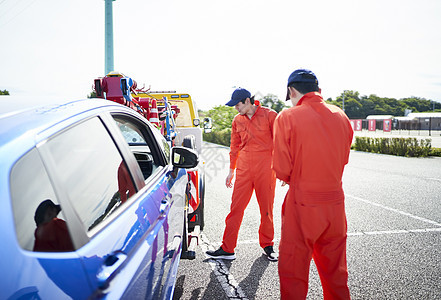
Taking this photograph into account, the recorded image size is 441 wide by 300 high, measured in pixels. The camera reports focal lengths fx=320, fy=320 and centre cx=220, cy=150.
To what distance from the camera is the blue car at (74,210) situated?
2.85 ft

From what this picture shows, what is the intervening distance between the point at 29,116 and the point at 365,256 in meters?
3.95

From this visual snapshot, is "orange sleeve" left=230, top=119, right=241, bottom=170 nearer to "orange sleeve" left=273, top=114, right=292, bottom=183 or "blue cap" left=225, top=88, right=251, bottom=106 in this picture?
"blue cap" left=225, top=88, right=251, bottom=106

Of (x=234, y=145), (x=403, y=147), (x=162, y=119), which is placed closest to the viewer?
(x=234, y=145)

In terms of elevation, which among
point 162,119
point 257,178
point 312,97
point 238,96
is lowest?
point 257,178

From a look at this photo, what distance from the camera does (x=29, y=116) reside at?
1146 mm

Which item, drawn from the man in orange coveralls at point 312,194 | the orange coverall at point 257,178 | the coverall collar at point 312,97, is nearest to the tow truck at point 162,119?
the orange coverall at point 257,178

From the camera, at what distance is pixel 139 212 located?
1592 millimetres

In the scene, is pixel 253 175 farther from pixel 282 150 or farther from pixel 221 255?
pixel 282 150

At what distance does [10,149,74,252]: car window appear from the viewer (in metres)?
0.93

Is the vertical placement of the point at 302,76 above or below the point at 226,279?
above

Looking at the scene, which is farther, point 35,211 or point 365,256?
point 365,256

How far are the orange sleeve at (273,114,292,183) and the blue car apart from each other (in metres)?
0.91

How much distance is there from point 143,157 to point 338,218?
1839 mm

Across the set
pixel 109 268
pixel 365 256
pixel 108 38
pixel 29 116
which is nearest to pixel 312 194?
pixel 109 268
